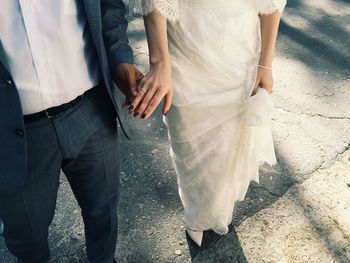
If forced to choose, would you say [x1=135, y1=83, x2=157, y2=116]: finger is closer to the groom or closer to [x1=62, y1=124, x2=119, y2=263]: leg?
the groom

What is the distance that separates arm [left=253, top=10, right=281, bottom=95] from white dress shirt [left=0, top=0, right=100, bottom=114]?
2.25 feet

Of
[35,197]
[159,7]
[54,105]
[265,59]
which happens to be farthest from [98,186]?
[265,59]

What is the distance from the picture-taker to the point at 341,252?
1.89 m

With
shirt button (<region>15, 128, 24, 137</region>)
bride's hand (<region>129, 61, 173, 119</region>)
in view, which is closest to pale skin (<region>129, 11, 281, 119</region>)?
bride's hand (<region>129, 61, 173, 119</region>)

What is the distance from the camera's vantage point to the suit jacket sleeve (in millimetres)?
1285

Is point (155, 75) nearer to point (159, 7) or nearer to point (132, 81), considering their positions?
point (132, 81)

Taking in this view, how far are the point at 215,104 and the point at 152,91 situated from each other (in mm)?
410

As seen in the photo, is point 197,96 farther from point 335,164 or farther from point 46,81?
point 335,164

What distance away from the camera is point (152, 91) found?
1.23 metres

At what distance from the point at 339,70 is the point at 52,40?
2.75 m

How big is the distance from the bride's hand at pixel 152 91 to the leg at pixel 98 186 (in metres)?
0.24

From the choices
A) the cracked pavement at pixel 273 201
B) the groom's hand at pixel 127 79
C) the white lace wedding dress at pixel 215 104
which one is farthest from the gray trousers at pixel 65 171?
the cracked pavement at pixel 273 201

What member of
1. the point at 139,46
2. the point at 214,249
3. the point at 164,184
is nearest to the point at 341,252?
the point at 214,249

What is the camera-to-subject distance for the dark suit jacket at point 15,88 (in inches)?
42.3
